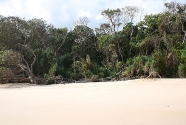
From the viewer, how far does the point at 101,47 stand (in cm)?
1994

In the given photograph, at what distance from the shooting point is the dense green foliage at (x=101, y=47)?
15023 millimetres

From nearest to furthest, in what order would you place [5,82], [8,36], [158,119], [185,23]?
[158,119], [5,82], [8,36], [185,23]

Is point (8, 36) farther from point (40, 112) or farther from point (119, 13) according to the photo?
point (40, 112)

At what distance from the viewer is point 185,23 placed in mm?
19000

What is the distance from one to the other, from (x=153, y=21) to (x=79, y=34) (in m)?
7.29

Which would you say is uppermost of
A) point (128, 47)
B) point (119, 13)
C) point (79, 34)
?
point (119, 13)

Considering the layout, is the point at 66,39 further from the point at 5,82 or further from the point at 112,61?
the point at 5,82

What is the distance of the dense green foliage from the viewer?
15023 millimetres

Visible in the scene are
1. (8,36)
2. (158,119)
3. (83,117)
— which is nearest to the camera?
(158,119)

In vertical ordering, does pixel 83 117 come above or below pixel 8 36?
below

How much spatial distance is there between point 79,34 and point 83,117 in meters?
17.4

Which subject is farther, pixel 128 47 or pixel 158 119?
pixel 128 47

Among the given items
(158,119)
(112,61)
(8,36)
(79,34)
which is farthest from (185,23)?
(158,119)

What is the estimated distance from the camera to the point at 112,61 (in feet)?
64.6
